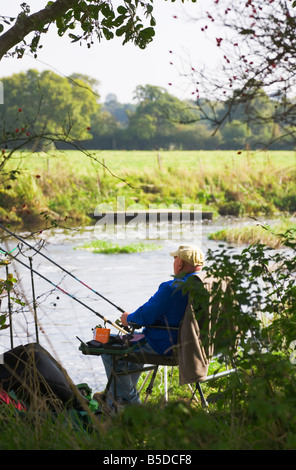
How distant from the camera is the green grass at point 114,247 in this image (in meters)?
13.7

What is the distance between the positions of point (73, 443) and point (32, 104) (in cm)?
4627

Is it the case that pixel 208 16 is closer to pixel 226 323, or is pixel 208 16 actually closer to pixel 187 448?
pixel 226 323

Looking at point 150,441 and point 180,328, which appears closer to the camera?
point 150,441

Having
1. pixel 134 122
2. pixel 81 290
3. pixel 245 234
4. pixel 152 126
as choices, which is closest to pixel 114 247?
pixel 245 234

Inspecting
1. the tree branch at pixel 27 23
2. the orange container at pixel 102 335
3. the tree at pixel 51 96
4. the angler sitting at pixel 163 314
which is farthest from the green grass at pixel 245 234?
the tree at pixel 51 96

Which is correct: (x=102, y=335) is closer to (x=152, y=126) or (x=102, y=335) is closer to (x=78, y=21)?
(x=78, y=21)

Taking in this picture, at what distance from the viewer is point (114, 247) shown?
13.8 m

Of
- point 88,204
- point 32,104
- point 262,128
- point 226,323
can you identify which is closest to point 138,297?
point 226,323

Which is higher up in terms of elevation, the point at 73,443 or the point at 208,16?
the point at 208,16

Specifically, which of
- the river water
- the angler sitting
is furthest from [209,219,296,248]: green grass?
the angler sitting

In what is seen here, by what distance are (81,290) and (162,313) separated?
20.4 feet

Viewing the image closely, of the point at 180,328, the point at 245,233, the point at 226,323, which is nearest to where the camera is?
the point at 226,323

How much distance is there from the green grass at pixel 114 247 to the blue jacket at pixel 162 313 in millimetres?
9748

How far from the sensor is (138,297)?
919 cm
